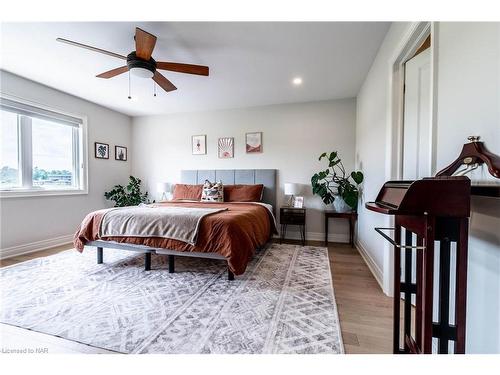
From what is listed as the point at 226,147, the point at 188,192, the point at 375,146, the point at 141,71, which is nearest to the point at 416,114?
the point at 375,146

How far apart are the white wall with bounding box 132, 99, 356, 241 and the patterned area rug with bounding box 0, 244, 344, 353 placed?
1844 mm

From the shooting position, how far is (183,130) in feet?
15.2

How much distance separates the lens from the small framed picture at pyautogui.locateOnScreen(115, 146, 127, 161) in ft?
15.0

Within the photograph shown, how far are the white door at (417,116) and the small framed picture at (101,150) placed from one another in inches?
190

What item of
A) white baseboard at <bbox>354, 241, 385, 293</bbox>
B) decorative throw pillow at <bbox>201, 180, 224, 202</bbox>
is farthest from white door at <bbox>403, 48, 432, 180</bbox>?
decorative throw pillow at <bbox>201, 180, 224, 202</bbox>

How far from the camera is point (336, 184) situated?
3.78 m

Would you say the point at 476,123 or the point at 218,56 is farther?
the point at 218,56

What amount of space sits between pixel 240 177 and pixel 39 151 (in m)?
3.21

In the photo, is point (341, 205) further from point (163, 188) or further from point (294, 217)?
point (163, 188)

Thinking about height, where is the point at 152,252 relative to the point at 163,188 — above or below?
below

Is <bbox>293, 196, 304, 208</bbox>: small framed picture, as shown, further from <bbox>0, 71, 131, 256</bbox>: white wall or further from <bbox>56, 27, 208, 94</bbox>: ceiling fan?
<bbox>0, 71, 131, 256</bbox>: white wall

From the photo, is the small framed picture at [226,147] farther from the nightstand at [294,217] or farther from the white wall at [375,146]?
the white wall at [375,146]

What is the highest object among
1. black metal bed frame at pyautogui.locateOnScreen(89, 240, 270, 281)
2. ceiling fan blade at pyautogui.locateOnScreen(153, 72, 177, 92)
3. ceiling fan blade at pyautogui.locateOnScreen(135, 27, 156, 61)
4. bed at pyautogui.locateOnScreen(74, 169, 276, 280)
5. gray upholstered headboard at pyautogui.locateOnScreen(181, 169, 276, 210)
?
ceiling fan blade at pyautogui.locateOnScreen(135, 27, 156, 61)
